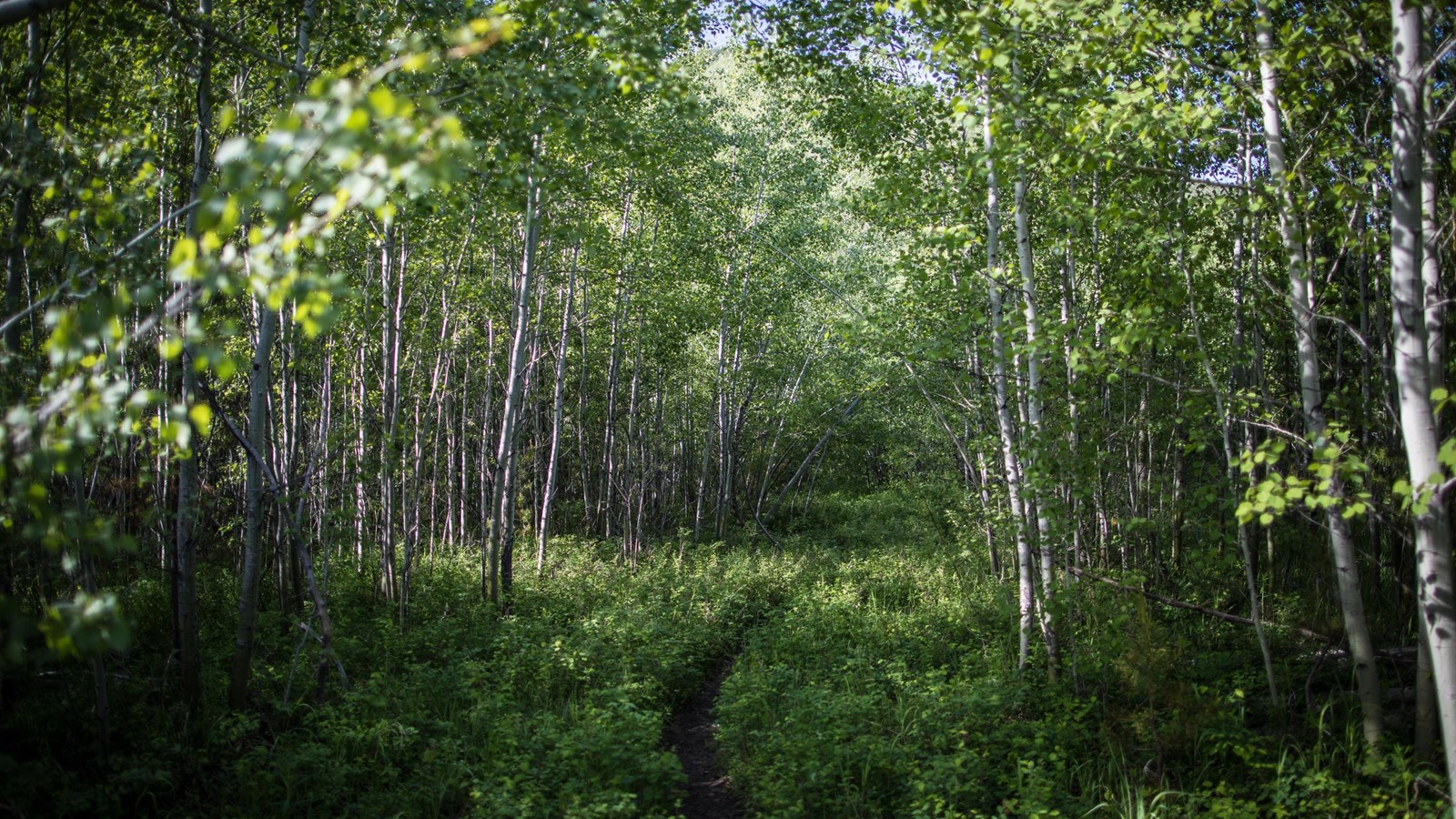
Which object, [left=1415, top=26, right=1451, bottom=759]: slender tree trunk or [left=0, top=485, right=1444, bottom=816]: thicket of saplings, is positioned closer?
[left=1415, top=26, right=1451, bottom=759]: slender tree trunk

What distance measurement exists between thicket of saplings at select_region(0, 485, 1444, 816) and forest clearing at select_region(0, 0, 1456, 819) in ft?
0.14

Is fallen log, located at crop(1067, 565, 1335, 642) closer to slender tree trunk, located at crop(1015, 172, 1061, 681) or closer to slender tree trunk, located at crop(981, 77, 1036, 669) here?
slender tree trunk, located at crop(1015, 172, 1061, 681)

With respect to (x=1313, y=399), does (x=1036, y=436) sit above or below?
below

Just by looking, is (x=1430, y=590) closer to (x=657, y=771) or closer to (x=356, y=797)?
(x=657, y=771)

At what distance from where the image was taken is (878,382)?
939 cm

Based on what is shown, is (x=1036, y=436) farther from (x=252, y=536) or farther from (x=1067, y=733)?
(x=252, y=536)

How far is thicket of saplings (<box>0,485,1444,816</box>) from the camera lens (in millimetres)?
4676

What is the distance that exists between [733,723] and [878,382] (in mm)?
4538

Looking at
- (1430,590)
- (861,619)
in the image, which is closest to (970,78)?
(1430,590)

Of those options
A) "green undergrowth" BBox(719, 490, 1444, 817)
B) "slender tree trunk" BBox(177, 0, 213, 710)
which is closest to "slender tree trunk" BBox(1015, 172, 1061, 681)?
"green undergrowth" BBox(719, 490, 1444, 817)

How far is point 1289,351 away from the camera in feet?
26.8

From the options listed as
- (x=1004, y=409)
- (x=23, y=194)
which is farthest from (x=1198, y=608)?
(x=23, y=194)

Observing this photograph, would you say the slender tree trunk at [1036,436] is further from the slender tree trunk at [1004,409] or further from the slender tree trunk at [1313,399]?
the slender tree trunk at [1313,399]

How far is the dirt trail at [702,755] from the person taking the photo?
216 inches
